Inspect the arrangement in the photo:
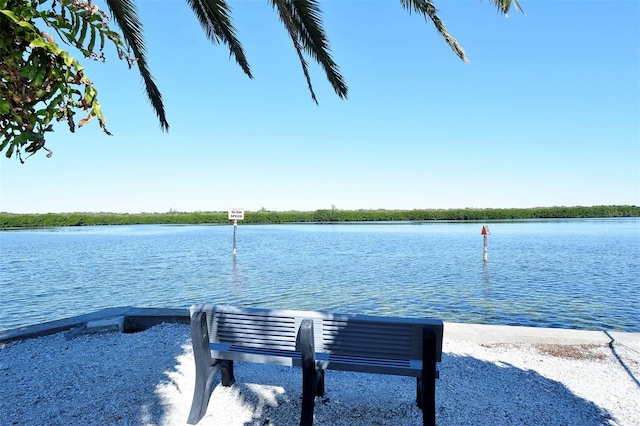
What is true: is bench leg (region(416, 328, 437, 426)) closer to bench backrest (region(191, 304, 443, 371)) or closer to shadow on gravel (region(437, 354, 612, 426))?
bench backrest (region(191, 304, 443, 371))

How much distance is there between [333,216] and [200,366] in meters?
84.4

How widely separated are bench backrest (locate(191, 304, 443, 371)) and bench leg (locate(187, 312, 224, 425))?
0.08 meters

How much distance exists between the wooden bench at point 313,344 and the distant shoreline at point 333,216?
82.2 m

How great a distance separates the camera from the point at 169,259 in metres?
19.5

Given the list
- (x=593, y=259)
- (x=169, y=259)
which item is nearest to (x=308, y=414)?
(x=169, y=259)

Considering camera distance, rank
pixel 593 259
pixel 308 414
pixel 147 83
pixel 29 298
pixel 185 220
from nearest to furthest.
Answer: pixel 308 414, pixel 147 83, pixel 29 298, pixel 593 259, pixel 185 220

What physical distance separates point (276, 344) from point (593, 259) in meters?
19.7

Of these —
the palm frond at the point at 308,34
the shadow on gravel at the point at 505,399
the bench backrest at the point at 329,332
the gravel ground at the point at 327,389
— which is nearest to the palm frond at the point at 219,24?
the palm frond at the point at 308,34

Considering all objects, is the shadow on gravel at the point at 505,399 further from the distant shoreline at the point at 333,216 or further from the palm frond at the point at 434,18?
the distant shoreline at the point at 333,216

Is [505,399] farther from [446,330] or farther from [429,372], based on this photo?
[446,330]

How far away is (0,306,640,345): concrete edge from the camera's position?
4781mm

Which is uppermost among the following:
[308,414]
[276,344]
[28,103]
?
[28,103]

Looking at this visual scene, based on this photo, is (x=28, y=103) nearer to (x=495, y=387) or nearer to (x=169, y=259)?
(x=495, y=387)

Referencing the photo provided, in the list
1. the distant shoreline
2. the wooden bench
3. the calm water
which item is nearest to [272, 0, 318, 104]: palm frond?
the wooden bench
